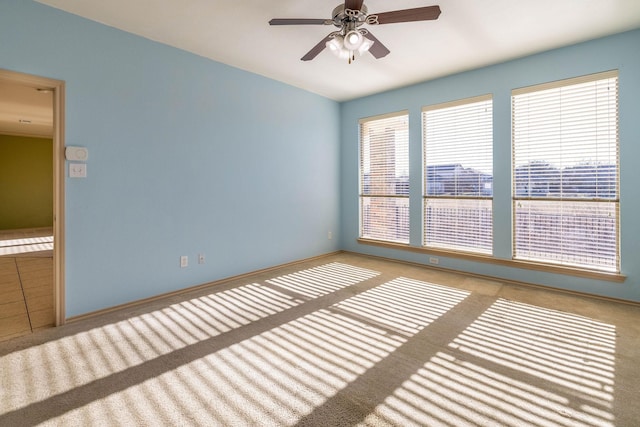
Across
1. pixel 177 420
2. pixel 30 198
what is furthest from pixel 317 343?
pixel 30 198

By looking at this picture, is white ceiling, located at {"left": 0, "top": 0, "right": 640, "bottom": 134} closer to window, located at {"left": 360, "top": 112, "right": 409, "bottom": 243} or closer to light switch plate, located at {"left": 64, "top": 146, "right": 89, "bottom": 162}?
window, located at {"left": 360, "top": 112, "right": 409, "bottom": 243}

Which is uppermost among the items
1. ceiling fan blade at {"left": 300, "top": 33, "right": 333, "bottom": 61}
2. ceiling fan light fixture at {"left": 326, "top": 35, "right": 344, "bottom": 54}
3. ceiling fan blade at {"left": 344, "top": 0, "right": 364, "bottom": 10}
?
ceiling fan blade at {"left": 344, "top": 0, "right": 364, "bottom": 10}

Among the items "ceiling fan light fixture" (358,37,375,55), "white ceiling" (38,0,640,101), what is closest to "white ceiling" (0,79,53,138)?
"white ceiling" (38,0,640,101)

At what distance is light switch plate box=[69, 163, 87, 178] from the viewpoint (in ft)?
9.00

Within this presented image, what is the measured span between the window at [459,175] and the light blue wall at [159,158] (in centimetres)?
205

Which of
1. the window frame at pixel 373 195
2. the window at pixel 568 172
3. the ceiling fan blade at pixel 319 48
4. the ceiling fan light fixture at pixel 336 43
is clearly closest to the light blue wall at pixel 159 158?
the window frame at pixel 373 195

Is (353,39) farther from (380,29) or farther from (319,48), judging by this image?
(380,29)

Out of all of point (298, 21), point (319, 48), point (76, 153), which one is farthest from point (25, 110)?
point (298, 21)

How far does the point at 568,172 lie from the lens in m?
3.49

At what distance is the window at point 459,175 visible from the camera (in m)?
4.09

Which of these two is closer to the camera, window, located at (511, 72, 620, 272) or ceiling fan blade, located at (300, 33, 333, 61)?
ceiling fan blade, located at (300, 33, 333, 61)

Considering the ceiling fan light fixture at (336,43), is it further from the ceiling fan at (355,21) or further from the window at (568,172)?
the window at (568,172)

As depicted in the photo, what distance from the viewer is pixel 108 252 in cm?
296

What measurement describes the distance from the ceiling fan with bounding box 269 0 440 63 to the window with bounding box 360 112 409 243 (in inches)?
95.6
